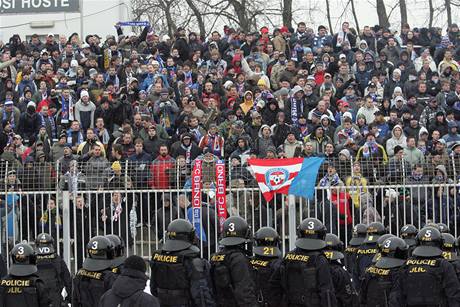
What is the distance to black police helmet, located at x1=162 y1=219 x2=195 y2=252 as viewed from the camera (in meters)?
12.4

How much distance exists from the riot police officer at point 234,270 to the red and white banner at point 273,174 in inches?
180

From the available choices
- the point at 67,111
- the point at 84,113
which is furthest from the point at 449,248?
the point at 67,111

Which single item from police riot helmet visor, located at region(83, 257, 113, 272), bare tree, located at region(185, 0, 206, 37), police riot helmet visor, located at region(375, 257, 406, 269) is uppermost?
bare tree, located at region(185, 0, 206, 37)

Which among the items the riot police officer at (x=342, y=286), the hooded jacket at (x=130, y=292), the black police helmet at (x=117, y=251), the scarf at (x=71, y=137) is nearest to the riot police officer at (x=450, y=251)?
the riot police officer at (x=342, y=286)

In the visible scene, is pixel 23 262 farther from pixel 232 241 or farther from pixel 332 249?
pixel 332 249

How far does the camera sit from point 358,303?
12.9 metres

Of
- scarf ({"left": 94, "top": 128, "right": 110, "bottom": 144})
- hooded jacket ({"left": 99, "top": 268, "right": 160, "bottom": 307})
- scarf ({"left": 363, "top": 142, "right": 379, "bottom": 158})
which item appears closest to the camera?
hooded jacket ({"left": 99, "top": 268, "right": 160, "bottom": 307})

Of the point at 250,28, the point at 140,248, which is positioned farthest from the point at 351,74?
the point at 250,28

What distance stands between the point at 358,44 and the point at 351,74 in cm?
184

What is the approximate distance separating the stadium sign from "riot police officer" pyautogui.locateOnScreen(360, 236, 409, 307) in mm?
22835

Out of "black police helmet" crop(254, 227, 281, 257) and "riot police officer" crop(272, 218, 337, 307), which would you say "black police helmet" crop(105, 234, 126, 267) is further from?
"riot police officer" crop(272, 218, 337, 307)

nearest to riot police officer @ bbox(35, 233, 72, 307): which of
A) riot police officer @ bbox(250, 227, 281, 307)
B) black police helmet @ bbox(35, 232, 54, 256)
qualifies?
black police helmet @ bbox(35, 232, 54, 256)

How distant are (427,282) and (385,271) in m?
0.63

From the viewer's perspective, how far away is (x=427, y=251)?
12336mm
